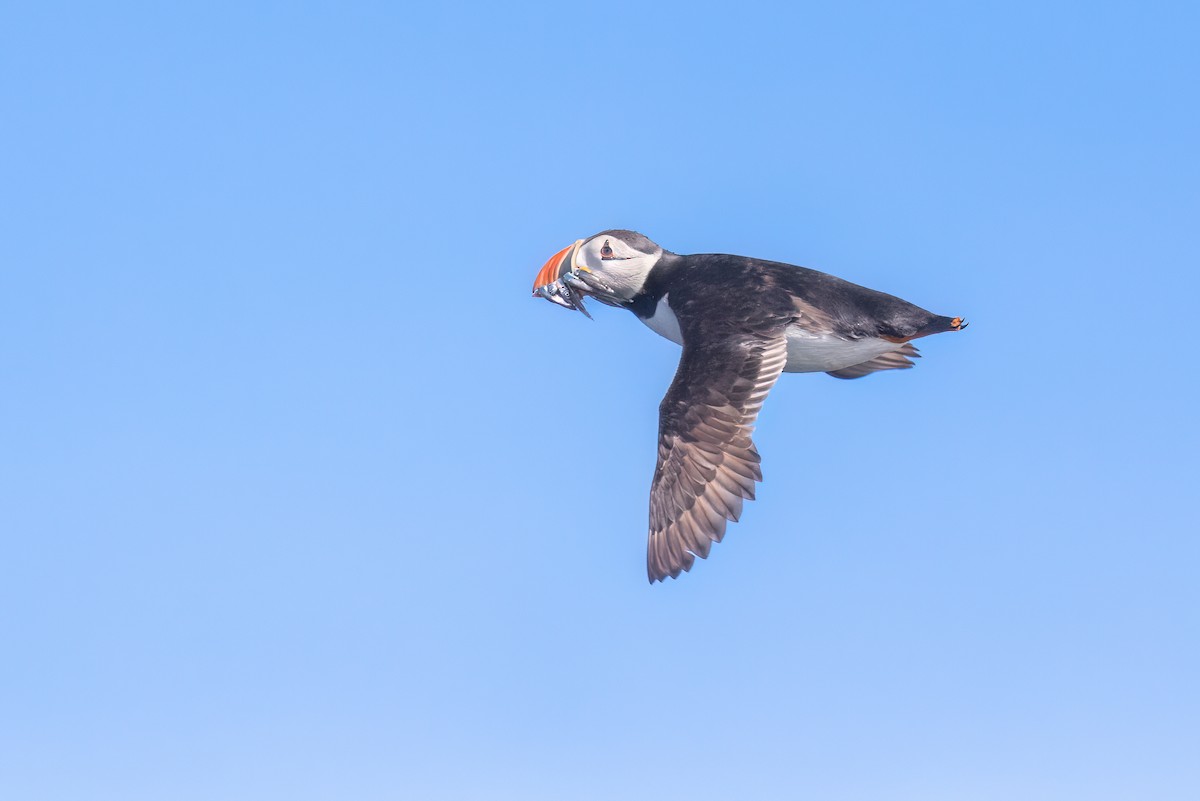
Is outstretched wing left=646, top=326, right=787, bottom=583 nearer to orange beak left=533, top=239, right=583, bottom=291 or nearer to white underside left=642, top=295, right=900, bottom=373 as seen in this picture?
white underside left=642, top=295, right=900, bottom=373

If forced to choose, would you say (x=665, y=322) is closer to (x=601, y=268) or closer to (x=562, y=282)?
(x=601, y=268)

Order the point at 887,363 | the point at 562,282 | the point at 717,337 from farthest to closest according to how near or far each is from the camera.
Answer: the point at 887,363 < the point at 562,282 < the point at 717,337

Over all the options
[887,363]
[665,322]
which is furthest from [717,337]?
[887,363]

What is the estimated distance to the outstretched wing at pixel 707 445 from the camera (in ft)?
34.9

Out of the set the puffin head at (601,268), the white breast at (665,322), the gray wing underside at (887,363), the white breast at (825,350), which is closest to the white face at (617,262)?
the puffin head at (601,268)

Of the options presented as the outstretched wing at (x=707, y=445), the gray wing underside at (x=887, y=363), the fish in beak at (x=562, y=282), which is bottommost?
the outstretched wing at (x=707, y=445)

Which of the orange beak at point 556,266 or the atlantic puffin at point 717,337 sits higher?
the orange beak at point 556,266

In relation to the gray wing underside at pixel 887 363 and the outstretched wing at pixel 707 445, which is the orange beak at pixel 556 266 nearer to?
the outstretched wing at pixel 707 445

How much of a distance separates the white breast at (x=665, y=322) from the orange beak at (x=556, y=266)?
902 millimetres

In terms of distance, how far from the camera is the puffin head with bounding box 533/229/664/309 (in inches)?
509

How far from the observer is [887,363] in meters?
13.4

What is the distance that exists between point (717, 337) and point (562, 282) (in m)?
2.08

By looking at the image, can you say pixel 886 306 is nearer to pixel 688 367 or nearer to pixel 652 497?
pixel 688 367

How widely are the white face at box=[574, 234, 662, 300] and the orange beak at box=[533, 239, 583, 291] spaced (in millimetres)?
73
